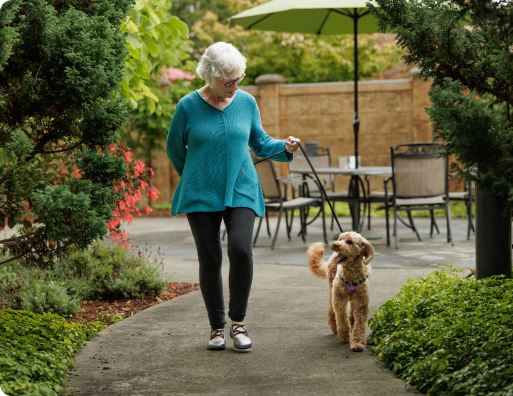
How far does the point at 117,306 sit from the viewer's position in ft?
15.3

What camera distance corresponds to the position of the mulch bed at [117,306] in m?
4.25

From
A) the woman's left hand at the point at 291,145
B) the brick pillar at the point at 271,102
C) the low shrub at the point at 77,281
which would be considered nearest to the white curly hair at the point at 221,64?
the woman's left hand at the point at 291,145

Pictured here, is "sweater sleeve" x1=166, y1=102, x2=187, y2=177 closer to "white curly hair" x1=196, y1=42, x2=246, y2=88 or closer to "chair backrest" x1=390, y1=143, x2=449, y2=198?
"white curly hair" x1=196, y1=42, x2=246, y2=88

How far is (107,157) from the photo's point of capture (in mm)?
3312

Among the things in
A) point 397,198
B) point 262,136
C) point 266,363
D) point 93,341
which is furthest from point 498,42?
point 397,198

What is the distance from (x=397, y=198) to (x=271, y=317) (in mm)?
3546

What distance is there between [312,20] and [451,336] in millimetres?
6997

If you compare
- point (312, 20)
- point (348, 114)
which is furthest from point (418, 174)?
point (348, 114)

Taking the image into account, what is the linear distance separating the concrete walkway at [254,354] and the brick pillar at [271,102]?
7.64 metres

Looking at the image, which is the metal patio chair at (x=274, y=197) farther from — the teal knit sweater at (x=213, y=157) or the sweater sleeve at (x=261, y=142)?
the teal knit sweater at (x=213, y=157)

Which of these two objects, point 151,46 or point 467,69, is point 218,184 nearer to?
point 467,69

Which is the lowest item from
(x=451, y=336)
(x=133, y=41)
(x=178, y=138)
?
(x=451, y=336)

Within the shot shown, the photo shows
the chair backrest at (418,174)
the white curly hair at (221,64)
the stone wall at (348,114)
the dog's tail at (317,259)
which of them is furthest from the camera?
the stone wall at (348,114)

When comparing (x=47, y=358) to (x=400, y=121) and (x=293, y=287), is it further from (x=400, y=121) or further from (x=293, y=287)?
(x=400, y=121)
